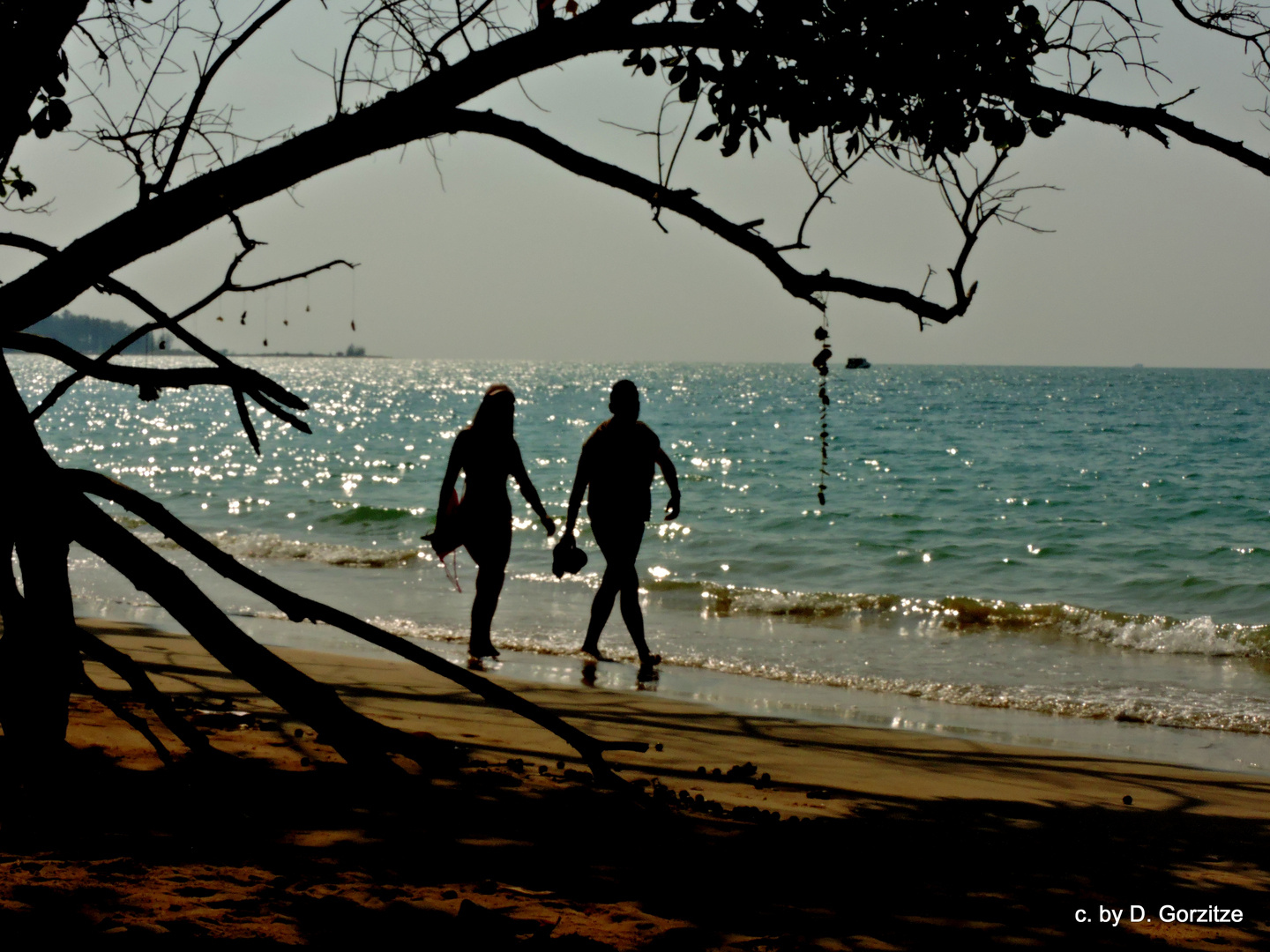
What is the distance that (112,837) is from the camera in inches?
125

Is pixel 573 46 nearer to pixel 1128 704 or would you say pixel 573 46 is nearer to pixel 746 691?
pixel 746 691

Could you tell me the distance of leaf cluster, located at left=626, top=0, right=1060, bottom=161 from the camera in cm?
393

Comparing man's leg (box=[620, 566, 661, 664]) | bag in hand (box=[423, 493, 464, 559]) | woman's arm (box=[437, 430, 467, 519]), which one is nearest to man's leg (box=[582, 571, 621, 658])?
man's leg (box=[620, 566, 661, 664])

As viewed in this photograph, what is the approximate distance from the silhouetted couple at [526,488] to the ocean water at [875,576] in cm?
82

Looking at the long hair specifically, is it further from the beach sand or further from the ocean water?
the beach sand

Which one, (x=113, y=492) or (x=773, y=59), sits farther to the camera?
(x=773, y=59)

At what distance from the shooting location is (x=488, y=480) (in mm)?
7902

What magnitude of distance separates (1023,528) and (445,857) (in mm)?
16772

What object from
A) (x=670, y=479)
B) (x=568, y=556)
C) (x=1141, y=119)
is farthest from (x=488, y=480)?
(x=1141, y=119)

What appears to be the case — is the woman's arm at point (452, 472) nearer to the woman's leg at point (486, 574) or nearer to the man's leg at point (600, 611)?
the woman's leg at point (486, 574)

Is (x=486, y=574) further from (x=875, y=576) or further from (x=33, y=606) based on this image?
(x=875, y=576)

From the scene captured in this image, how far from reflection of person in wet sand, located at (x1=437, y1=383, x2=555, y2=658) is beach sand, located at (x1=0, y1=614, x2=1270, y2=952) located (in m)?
2.75

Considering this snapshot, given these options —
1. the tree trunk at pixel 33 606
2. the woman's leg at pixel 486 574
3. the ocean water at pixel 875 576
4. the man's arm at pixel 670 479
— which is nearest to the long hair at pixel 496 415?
the woman's leg at pixel 486 574

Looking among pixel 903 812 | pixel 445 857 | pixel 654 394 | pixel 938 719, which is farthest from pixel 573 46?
pixel 654 394
